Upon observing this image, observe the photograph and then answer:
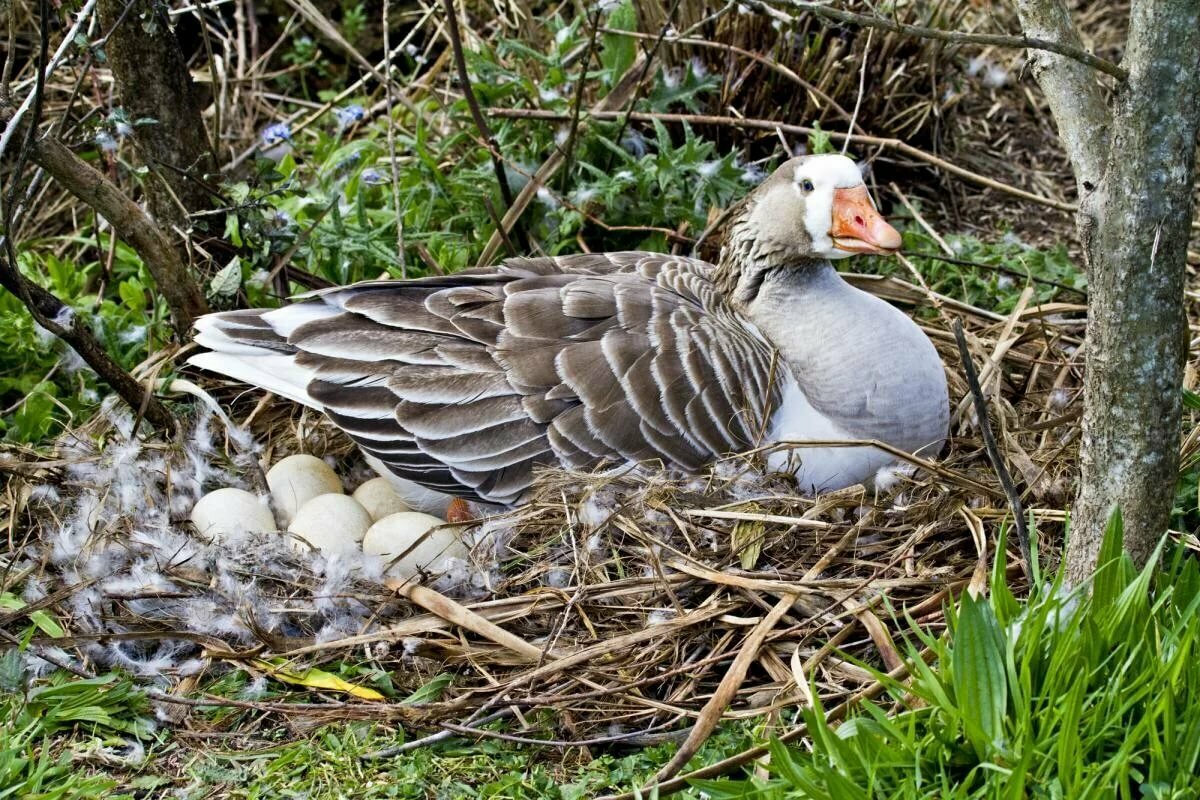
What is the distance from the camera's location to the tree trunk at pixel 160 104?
3.98 meters

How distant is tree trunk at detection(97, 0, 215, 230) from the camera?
13.0ft

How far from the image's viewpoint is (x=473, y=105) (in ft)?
14.3

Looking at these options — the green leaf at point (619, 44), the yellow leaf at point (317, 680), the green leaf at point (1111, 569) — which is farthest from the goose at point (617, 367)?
the green leaf at point (619, 44)

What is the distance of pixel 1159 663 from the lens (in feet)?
8.07

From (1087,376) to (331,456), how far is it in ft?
8.17

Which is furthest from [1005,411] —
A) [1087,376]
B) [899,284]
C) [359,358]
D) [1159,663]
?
[359,358]

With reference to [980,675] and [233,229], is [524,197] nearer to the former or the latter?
[233,229]

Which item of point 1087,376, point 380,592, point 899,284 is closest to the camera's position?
point 1087,376

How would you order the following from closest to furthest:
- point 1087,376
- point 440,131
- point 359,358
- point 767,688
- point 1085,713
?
point 1085,713
point 1087,376
point 767,688
point 359,358
point 440,131

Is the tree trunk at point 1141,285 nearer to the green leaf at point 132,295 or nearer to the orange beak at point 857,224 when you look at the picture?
the orange beak at point 857,224

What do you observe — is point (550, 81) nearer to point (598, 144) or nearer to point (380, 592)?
point (598, 144)

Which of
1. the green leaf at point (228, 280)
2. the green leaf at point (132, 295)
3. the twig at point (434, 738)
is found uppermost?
the green leaf at point (228, 280)

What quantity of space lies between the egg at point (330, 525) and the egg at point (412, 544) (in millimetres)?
49

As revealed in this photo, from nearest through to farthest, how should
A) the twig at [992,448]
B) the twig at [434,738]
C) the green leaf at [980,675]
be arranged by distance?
the green leaf at [980,675]
the twig at [992,448]
the twig at [434,738]
